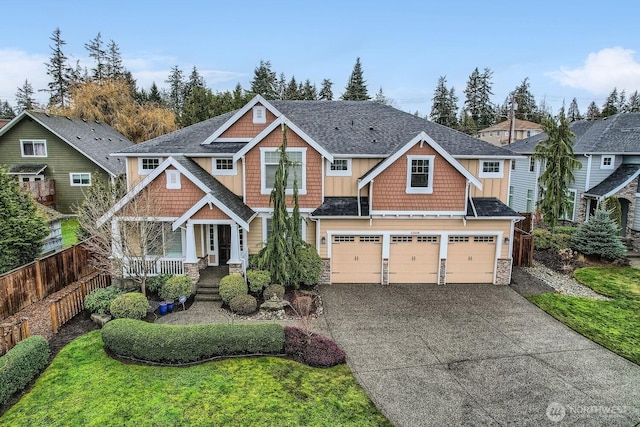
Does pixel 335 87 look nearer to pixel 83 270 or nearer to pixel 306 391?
pixel 83 270

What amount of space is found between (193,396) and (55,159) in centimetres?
2762

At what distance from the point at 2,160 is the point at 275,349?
100 ft

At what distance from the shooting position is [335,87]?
67.0m

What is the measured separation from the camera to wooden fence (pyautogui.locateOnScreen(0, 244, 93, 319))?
40.3ft

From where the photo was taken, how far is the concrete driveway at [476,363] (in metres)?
8.25

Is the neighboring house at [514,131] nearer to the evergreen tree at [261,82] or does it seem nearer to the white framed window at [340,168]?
the evergreen tree at [261,82]

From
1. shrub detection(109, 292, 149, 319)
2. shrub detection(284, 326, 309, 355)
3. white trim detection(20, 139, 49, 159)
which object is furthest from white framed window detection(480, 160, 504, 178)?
white trim detection(20, 139, 49, 159)

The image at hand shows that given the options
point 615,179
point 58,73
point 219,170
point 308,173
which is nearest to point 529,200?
point 615,179

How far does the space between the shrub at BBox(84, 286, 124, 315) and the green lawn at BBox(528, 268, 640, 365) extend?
50.4 feet

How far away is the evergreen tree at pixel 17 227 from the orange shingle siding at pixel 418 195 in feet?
44.3

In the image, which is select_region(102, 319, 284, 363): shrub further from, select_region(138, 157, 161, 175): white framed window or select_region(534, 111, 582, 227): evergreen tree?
select_region(534, 111, 582, 227): evergreen tree

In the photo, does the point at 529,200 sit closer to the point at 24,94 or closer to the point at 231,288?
the point at 231,288

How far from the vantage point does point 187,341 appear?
33.1 ft

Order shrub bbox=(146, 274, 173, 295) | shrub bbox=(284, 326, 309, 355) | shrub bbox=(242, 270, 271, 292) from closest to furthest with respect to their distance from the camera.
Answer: shrub bbox=(284, 326, 309, 355)
shrub bbox=(242, 270, 271, 292)
shrub bbox=(146, 274, 173, 295)
